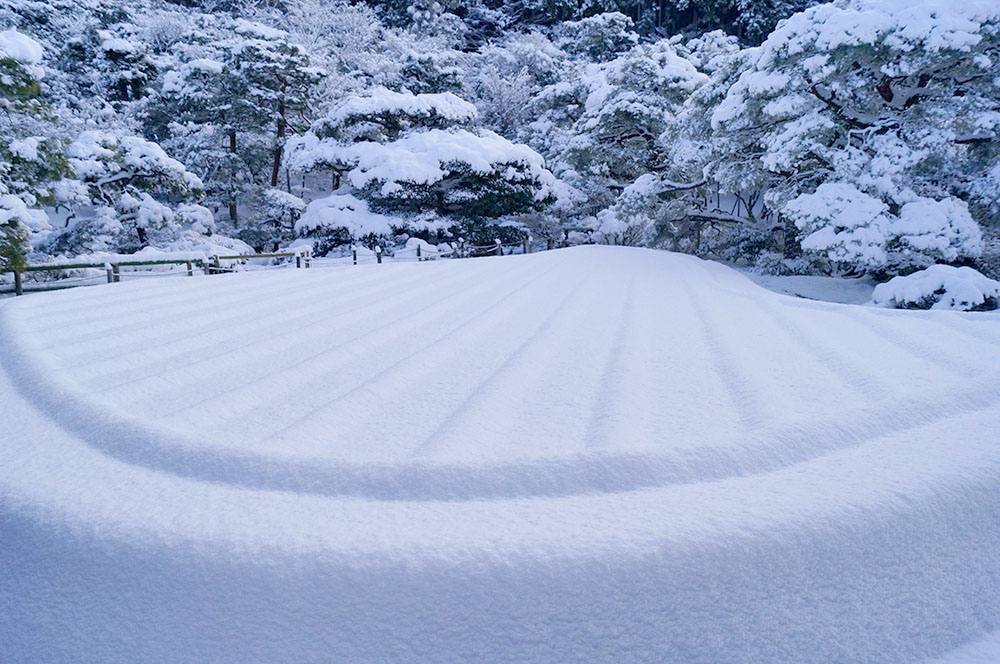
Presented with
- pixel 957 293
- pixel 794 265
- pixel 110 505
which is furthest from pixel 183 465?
pixel 794 265

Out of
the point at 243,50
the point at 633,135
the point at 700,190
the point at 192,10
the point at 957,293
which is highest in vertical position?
the point at 192,10

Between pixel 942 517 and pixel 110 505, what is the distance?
1646 millimetres

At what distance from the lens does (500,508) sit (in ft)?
3.80

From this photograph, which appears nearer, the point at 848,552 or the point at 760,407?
the point at 848,552

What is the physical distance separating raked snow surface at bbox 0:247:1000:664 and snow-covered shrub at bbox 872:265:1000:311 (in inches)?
118

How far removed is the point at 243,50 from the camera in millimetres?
13102

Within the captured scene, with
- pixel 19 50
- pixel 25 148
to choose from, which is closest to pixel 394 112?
pixel 19 50

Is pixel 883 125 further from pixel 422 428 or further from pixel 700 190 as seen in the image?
pixel 422 428

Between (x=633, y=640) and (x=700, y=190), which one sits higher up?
(x=700, y=190)

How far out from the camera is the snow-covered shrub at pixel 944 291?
4578mm

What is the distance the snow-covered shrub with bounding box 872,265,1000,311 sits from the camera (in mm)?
4578

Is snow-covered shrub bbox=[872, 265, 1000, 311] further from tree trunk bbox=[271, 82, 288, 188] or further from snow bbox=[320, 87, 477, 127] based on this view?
tree trunk bbox=[271, 82, 288, 188]

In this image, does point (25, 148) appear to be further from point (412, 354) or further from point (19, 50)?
point (412, 354)

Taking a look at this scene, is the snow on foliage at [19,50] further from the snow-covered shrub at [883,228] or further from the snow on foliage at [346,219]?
the snow-covered shrub at [883,228]
